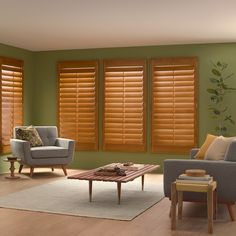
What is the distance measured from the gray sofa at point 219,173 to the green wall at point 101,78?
3.51m

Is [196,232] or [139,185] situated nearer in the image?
[196,232]

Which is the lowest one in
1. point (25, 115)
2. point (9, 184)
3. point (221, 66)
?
point (9, 184)

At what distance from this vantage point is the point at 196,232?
4.31 meters

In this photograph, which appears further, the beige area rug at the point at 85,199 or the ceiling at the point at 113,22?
the ceiling at the point at 113,22

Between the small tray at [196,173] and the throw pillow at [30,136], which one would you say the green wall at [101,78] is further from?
the small tray at [196,173]

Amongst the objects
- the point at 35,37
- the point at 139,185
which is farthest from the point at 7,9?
the point at 139,185

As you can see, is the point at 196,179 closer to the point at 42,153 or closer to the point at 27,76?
the point at 42,153

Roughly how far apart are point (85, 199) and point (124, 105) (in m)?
3.26

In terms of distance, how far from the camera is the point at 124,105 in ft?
28.8

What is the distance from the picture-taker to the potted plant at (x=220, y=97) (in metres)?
8.14

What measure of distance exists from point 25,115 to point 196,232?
18.8ft

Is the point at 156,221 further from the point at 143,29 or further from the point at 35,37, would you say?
the point at 35,37

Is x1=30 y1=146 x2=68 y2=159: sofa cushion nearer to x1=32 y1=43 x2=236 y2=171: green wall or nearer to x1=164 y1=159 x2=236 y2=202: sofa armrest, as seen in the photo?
x1=32 y1=43 x2=236 y2=171: green wall

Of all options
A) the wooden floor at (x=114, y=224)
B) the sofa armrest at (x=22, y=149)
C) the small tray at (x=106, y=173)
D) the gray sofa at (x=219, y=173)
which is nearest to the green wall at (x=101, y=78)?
the sofa armrest at (x=22, y=149)
